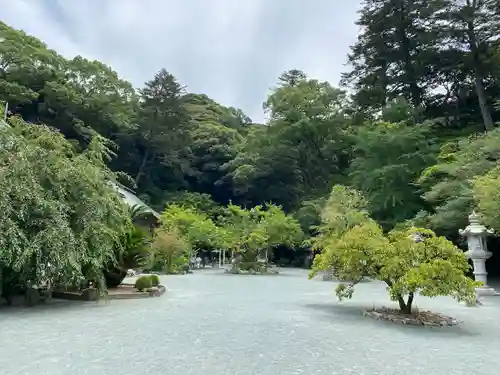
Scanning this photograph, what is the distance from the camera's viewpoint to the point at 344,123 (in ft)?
80.4

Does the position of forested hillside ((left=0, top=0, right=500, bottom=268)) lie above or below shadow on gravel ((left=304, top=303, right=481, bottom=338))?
above

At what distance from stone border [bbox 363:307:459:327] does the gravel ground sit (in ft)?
0.73

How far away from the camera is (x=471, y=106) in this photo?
66.0ft

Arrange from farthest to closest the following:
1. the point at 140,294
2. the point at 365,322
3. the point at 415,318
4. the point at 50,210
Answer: the point at 140,294
the point at 50,210
the point at 415,318
the point at 365,322

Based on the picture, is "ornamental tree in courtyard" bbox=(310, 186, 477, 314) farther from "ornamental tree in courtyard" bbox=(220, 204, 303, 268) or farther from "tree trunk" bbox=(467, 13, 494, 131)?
"tree trunk" bbox=(467, 13, 494, 131)

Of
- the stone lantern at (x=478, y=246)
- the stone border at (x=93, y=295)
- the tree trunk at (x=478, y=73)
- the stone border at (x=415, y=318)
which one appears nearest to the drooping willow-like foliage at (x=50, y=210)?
the stone border at (x=93, y=295)

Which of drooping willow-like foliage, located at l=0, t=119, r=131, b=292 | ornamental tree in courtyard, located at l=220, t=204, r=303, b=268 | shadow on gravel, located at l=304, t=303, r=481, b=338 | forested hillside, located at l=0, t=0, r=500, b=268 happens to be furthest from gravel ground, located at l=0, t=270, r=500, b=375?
ornamental tree in courtyard, located at l=220, t=204, r=303, b=268

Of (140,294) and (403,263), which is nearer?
(403,263)

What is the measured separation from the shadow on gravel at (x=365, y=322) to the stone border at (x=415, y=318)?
5.5 inches

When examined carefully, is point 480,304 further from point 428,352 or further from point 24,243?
point 24,243

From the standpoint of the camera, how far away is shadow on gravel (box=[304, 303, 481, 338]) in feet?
18.4

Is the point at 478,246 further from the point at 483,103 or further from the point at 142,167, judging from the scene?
the point at 142,167

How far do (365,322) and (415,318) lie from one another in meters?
0.88

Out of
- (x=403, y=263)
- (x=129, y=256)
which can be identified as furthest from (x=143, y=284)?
(x=403, y=263)
